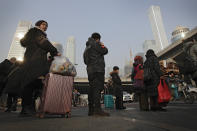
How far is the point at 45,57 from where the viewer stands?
358cm

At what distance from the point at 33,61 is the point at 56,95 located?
2.96ft

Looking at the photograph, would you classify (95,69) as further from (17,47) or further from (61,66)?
(17,47)

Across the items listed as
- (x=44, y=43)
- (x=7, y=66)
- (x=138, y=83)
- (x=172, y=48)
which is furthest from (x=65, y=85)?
(x=172, y=48)

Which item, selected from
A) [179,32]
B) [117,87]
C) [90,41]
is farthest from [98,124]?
[179,32]

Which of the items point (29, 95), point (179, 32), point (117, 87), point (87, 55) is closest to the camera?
point (29, 95)

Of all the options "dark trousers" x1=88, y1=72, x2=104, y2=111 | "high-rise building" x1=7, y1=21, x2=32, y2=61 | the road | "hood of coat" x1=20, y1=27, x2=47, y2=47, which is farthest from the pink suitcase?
"high-rise building" x1=7, y1=21, x2=32, y2=61

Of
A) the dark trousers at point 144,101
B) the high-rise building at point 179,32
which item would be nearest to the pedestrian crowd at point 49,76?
the dark trousers at point 144,101

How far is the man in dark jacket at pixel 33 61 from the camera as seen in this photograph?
130 inches

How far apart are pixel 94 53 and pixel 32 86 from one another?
1.69m

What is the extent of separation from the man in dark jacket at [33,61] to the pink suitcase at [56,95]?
13.3 inches

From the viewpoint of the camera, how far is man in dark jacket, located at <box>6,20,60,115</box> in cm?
331

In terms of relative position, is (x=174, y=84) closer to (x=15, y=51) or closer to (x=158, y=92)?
(x=158, y=92)

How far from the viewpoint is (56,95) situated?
10.4 ft

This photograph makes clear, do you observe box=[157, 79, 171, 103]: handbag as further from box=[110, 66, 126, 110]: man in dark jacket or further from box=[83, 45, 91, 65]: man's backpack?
box=[83, 45, 91, 65]: man's backpack
